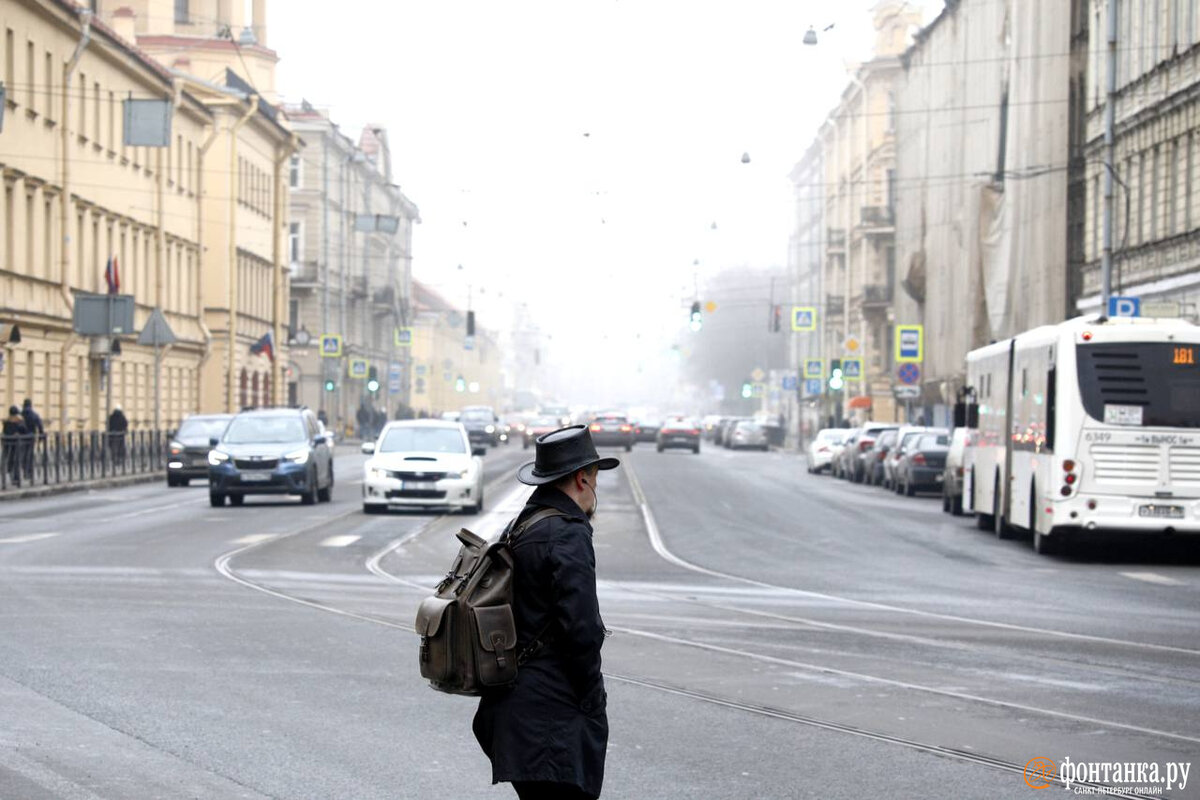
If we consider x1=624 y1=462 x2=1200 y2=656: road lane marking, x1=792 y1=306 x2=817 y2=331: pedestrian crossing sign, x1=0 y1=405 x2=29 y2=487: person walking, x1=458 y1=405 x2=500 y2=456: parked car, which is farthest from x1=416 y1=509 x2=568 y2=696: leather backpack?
x1=792 y1=306 x2=817 y2=331: pedestrian crossing sign

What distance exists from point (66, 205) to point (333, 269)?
47528 millimetres

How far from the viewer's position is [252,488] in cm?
3178

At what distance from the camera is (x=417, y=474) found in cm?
3030

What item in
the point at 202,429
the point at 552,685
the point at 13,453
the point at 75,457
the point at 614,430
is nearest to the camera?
the point at 552,685

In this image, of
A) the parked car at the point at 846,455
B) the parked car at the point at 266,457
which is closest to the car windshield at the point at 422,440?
the parked car at the point at 266,457

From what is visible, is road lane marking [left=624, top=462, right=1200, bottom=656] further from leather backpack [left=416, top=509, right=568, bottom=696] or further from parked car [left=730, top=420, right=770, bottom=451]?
parked car [left=730, top=420, right=770, bottom=451]

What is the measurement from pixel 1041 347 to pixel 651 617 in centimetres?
1079

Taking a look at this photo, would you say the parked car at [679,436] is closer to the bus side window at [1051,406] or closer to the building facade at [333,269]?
the building facade at [333,269]

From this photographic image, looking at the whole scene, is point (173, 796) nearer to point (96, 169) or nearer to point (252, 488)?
point (252, 488)

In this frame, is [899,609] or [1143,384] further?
[1143,384]

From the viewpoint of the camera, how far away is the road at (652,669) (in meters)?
8.63

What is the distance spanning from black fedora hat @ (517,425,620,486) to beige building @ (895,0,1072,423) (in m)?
42.3

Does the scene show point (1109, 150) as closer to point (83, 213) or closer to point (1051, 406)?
point (1051, 406)

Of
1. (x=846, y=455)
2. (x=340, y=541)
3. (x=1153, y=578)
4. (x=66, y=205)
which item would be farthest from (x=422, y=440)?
(x=846, y=455)
